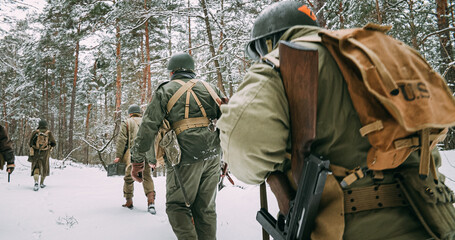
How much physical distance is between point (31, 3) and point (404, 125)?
7.08 m

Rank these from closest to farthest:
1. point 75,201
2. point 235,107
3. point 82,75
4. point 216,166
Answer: point 235,107 < point 216,166 < point 75,201 < point 82,75

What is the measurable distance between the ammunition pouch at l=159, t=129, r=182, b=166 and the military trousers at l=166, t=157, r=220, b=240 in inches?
4.7

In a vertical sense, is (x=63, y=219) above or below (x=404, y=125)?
below

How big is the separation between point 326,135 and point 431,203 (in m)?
0.50

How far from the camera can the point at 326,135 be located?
107 cm

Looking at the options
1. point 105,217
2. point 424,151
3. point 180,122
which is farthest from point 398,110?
point 105,217

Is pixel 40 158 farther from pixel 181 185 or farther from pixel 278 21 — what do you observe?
pixel 278 21

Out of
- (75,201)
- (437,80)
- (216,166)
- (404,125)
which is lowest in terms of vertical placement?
(75,201)

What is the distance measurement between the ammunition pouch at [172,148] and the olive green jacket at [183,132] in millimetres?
72

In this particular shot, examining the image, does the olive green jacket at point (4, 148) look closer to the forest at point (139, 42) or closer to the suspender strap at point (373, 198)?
the forest at point (139, 42)

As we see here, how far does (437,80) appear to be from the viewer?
3.37 ft

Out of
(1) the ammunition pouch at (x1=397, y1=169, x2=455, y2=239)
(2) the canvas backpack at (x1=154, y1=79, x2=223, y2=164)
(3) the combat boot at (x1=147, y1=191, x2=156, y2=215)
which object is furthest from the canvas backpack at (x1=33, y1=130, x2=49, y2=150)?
(1) the ammunition pouch at (x1=397, y1=169, x2=455, y2=239)

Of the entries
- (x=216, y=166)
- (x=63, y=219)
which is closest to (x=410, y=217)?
(x=216, y=166)

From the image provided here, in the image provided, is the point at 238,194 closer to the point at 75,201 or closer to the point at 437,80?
the point at 75,201
